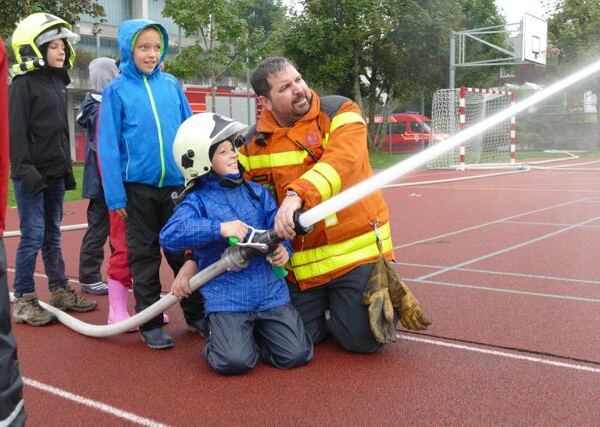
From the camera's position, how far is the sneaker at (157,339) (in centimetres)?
430

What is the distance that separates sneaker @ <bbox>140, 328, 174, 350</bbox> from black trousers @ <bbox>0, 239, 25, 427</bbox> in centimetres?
218

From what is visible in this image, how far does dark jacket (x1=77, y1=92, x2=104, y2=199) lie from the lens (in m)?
5.31

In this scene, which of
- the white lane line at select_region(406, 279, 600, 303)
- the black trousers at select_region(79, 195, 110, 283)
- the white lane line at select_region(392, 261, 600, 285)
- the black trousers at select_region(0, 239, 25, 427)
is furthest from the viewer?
the white lane line at select_region(392, 261, 600, 285)

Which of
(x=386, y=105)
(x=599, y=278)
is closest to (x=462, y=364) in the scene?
(x=599, y=278)

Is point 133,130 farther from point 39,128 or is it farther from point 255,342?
point 255,342

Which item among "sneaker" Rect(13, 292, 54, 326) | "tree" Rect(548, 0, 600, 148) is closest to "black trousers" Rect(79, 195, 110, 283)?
"sneaker" Rect(13, 292, 54, 326)

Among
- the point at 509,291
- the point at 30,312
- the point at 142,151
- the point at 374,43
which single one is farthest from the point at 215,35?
the point at 142,151

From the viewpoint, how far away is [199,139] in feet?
12.7

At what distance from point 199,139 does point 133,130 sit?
0.65 meters

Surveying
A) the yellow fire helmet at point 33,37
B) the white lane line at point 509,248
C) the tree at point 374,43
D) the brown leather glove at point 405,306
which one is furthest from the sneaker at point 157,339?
the tree at point 374,43

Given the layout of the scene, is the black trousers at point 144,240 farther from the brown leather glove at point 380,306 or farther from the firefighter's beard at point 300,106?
the brown leather glove at point 380,306

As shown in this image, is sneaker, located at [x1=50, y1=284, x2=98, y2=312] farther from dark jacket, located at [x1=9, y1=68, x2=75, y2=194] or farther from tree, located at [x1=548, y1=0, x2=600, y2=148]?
tree, located at [x1=548, y1=0, x2=600, y2=148]

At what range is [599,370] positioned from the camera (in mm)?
3785

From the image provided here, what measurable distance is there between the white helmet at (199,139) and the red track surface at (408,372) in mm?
1056
